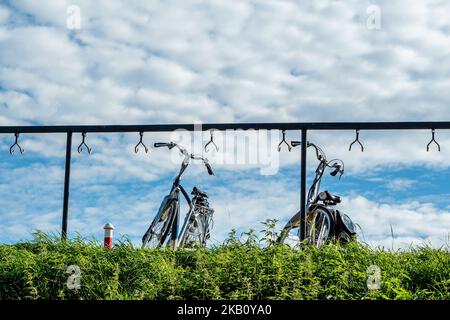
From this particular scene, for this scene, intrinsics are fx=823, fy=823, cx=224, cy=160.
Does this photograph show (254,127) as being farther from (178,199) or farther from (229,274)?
(229,274)

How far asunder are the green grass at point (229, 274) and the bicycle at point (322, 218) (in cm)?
91

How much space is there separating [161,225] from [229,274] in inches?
94.0

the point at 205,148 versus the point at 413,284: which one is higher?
the point at 205,148

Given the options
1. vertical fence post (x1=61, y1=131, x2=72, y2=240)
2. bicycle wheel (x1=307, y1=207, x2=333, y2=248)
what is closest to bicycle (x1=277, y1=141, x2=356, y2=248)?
bicycle wheel (x1=307, y1=207, x2=333, y2=248)

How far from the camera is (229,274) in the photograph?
266 inches

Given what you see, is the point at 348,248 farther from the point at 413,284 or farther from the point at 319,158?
the point at 319,158

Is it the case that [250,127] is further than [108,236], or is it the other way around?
[250,127]

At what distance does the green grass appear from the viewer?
6.56 m

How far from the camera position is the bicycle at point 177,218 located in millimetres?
8961

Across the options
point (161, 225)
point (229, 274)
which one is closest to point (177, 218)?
point (161, 225)

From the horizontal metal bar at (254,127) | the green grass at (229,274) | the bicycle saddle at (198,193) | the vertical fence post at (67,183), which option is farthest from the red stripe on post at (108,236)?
the horizontal metal bar at (254,127)

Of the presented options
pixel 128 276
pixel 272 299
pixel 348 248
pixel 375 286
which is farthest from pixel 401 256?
pixel 128 276

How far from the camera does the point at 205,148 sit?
9.12 meters
